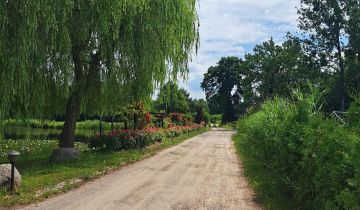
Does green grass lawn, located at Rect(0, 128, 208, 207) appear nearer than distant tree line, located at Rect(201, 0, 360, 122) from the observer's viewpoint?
Yes

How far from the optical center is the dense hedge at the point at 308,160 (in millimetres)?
5383

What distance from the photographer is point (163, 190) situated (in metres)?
11.8

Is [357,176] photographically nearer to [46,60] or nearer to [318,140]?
[318,140]

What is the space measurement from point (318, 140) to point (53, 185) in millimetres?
Answer: 7202

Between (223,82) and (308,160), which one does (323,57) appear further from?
(223,82)

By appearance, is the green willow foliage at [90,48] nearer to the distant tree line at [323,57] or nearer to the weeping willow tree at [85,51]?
the weeping willow tree at [85,51]

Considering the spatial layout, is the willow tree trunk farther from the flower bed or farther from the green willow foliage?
the flower bed

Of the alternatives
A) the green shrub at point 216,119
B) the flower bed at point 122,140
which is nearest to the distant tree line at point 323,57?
the flower bed at point 122,140

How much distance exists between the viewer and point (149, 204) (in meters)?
9.98

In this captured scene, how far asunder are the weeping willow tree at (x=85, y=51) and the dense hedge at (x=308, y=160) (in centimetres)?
640

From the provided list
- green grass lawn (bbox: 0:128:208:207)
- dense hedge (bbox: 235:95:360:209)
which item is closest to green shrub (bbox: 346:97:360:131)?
dense hedge (bbox: 235:95:360:209)

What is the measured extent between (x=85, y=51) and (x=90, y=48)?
0.30 m

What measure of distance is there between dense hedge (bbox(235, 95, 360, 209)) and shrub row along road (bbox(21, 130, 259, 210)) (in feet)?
2.58

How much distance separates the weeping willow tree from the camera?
12.9m
